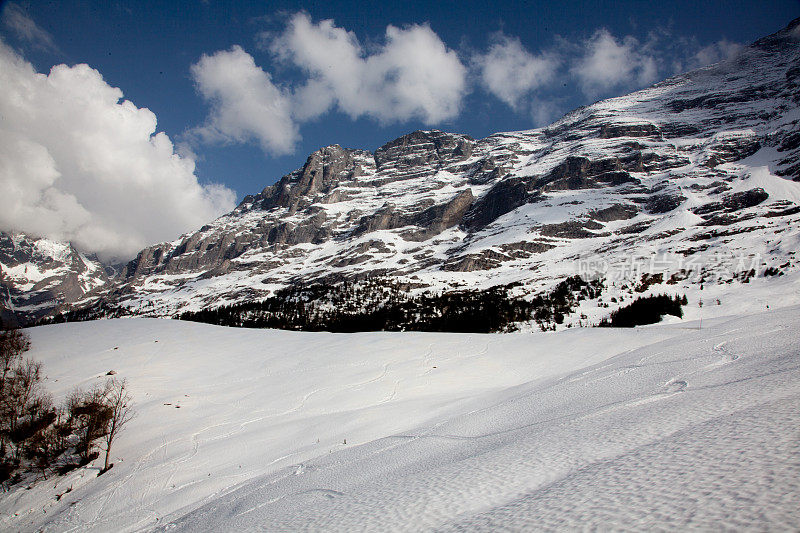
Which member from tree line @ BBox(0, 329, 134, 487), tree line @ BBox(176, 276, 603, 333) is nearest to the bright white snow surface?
tree line @ BBox(0, 329, 134, 487)

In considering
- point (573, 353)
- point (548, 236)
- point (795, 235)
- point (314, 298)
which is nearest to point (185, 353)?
point (573, 353)

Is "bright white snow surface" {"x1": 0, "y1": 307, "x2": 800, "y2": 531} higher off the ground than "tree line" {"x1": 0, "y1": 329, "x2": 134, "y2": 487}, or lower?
higher

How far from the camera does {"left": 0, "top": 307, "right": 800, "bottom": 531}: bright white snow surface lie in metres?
2.20

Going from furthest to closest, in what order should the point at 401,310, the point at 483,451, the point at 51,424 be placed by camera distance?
1. the point at 401,310
2. the point at 51,424
3. the point at 483,451

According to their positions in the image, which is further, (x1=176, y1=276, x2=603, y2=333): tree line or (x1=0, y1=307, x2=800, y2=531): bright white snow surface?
(x1=176, y1=276, x2=603, y2=333): tree line

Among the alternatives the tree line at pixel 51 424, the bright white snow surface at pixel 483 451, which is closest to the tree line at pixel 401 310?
the bright white snow surface at pixel 483 451

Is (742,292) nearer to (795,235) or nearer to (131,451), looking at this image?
(795,235)

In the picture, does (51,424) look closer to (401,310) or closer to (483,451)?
(483,451)

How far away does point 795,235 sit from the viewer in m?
58.0

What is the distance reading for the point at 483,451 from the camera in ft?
14.6

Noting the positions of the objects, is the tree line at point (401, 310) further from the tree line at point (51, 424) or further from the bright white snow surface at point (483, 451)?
the tree line at point (51, 424)

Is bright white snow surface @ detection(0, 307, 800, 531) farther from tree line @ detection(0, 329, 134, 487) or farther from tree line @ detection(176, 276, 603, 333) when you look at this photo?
tree line @ detection(176, 276, 603, 333)

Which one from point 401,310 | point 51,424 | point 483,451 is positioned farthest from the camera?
point 401,310

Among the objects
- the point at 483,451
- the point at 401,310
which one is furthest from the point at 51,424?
the point at 401,310
